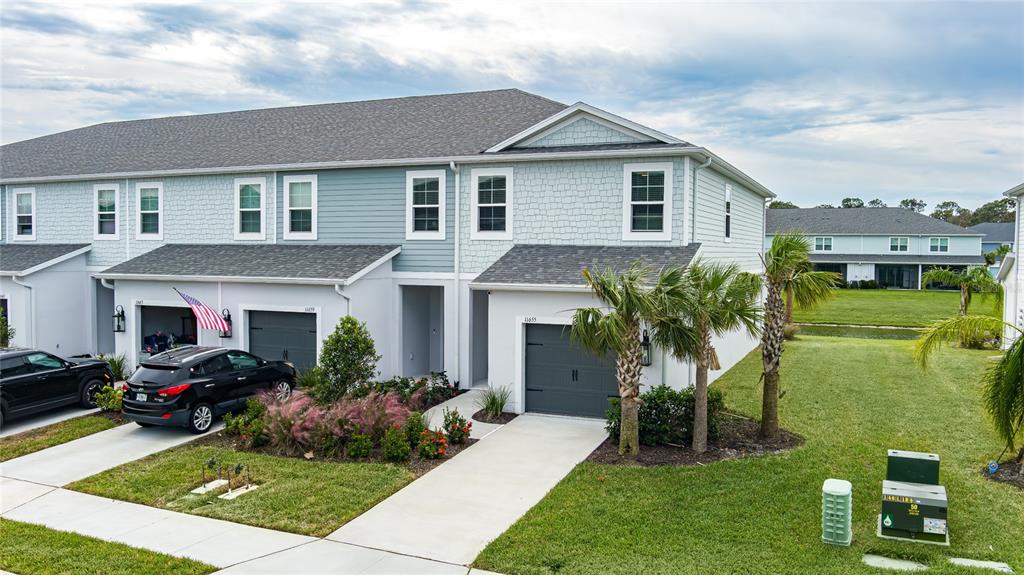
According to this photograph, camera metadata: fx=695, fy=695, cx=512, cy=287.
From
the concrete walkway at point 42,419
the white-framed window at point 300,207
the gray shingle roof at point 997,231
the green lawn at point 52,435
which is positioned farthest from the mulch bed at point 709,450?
the gray shingle roof at point 997,231

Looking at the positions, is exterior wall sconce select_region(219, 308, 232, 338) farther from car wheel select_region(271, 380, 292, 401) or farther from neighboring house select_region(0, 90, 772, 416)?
car wheel select_region(271, 380, 292, 401)

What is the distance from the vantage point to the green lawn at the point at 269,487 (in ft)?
29.9

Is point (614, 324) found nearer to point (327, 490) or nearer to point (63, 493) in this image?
point (327, 490)

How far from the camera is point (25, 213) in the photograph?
77.4ft

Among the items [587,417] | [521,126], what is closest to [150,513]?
[587,417]

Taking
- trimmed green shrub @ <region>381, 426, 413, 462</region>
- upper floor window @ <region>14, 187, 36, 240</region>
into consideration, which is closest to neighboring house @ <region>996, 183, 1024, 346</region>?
trimmed green shrub @ <region>381, 426, 413, 462</region>

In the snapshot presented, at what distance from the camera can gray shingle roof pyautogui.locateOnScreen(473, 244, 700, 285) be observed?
14695 millimetres

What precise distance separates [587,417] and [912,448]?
19.4 feet

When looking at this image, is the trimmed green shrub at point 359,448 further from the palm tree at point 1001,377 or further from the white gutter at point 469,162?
the palm tree at point 1001,377

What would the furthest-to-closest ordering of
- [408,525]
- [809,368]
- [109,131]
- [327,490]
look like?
[109,131], [809,368], [327,490], [408,525]

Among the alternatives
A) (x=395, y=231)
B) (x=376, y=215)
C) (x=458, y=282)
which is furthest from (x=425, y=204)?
(x=458, y=282)

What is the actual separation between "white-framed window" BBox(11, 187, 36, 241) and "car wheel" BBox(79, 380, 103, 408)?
1099 centimetres

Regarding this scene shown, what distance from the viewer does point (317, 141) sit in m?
20.8

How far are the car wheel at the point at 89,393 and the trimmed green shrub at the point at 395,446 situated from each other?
314 inches
